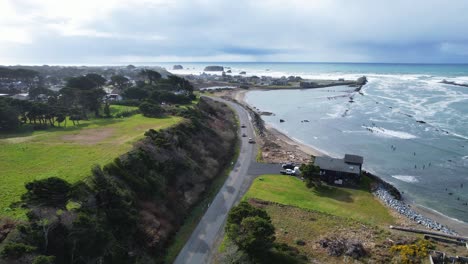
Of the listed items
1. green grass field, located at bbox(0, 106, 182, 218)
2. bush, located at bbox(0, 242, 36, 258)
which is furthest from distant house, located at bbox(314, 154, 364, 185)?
bush, located at bbox(0, 242, 36, 258)

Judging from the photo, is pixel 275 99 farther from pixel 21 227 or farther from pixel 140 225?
pixel 21 227

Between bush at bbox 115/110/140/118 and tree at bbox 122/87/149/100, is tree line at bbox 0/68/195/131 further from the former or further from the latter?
bush at bbox 115/110/140/118

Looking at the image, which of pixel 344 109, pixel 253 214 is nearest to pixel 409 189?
pixel 253 214

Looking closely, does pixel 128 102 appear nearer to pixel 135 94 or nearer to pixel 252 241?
pixel 135 94

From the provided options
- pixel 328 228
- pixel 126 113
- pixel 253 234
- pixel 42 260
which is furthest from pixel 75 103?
pixel 328 228

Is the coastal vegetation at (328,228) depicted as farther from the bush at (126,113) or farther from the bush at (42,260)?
the bush at (126,113)
